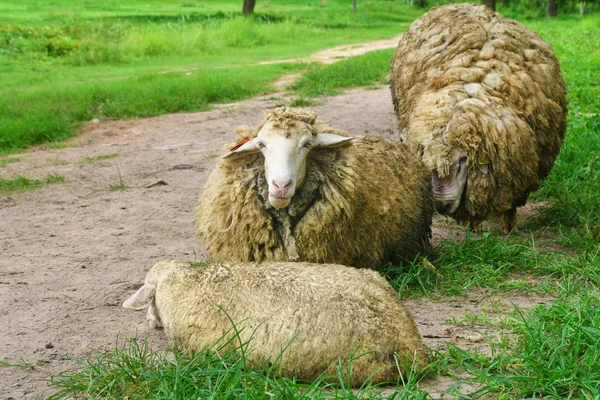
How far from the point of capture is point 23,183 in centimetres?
848

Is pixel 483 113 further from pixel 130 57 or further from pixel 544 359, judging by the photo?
pixel 130 57

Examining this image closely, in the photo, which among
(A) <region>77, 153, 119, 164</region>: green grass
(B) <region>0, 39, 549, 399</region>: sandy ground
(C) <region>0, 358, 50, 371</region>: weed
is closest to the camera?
(C) <region>0, 358, 50, 371</region>: weed

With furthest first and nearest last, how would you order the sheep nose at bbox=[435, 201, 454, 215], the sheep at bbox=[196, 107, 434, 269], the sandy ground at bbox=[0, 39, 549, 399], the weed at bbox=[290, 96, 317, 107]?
the weed at bbox=[290, 96, 317, 107], the sheep nose at bbox=[435, 201, 454, 215], the sheep at bbox=[196, 107, 434, 269], the sandy ground at bbox=[0, 39, 549, 399]

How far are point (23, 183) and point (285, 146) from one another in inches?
179

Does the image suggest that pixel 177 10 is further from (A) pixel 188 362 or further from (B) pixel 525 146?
(A) pixel 188 362

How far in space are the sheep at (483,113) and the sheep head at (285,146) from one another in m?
1.40

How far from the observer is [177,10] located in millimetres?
32781

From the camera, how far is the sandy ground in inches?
182

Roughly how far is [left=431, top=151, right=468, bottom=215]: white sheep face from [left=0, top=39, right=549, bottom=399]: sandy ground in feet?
1.09

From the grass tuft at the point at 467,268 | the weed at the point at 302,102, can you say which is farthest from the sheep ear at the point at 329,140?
the weed at the point at 302,102

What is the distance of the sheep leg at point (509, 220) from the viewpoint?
266 inches

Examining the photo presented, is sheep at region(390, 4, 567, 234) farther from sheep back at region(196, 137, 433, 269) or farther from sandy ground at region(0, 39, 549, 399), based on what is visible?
sheep back at region(196, 137, 433, 269)

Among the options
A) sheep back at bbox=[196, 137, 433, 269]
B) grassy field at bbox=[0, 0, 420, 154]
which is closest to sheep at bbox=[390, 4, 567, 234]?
sheep back at bbox=[196, 137, 433, 269]

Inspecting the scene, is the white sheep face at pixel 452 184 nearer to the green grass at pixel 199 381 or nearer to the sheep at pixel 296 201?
the sheep at pixel 296 201
